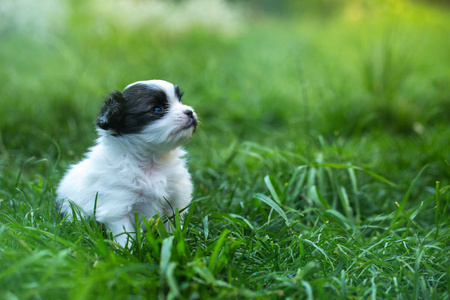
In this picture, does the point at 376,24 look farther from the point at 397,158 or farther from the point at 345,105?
the point at 397,158

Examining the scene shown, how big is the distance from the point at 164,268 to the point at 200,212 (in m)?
1.13

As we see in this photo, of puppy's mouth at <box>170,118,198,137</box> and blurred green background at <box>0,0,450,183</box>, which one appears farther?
blurred green background at <box>0,0,450,183</box>

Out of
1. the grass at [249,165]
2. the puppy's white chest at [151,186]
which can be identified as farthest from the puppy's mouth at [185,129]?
the grass at [249,165]

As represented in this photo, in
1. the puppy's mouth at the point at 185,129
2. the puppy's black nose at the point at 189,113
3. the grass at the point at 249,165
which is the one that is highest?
the puppy's black nose at the point at 189,113

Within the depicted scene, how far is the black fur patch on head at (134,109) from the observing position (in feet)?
9.03

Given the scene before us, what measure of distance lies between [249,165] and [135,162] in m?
1.76

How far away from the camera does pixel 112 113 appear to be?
276 cm

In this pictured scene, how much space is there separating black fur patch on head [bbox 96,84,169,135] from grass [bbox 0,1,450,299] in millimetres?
591

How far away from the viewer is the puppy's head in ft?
8.95

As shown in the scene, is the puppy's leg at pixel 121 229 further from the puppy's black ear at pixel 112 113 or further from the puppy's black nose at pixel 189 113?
the puppy's black nose at pixel 189 113

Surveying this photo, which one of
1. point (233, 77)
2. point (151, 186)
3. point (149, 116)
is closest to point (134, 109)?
point (149, 116)

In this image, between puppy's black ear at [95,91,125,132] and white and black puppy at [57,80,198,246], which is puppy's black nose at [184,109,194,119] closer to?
white and black puppy at [57,80,198,246]

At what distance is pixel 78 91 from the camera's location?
5.76 m

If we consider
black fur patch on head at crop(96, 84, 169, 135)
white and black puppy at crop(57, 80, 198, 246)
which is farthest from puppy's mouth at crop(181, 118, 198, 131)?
black fur patch on head at crop(96, 84, 169, 135)
